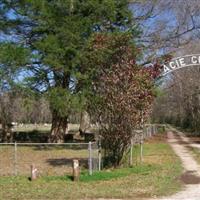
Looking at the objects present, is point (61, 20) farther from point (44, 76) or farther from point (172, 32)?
point (172, 32)

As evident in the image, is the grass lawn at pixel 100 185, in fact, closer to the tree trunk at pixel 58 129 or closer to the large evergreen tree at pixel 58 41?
the large evergreen tree at pixel 58 41

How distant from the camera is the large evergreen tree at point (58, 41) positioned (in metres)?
31.2

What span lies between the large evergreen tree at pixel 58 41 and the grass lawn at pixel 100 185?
12290 millimetres

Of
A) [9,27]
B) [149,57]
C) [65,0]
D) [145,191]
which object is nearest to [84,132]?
[149,57]

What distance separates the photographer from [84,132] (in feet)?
158

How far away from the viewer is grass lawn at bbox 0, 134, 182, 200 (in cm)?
1470

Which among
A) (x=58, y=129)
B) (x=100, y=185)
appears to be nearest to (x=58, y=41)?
(x=58, y=129)

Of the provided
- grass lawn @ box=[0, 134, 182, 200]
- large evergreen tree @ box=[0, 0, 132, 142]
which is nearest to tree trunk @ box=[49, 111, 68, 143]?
large evergreen tree @ box=[0, 0, 132, 142]

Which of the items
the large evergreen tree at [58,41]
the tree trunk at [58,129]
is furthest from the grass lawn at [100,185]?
the tree trunk at [58,129]

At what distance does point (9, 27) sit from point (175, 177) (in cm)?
2077

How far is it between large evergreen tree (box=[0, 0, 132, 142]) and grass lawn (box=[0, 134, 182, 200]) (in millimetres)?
12290

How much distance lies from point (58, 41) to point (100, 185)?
1648 centimetres

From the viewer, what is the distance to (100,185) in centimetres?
1642

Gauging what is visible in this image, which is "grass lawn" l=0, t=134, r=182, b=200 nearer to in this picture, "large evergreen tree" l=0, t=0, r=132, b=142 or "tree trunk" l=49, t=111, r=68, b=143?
"large evergreen tree" l=0, t=0, r=132, b=142
